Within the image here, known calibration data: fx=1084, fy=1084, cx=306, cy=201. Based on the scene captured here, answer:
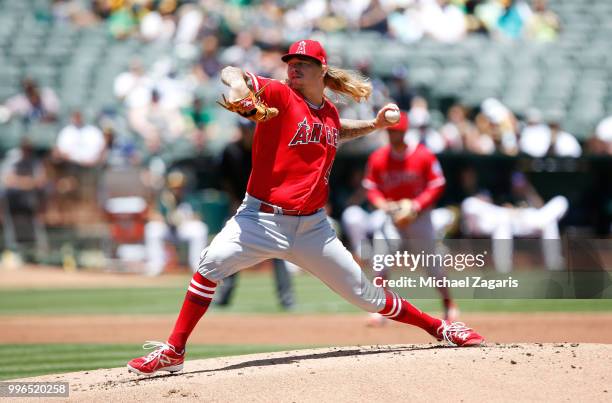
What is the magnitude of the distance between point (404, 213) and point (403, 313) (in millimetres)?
3294

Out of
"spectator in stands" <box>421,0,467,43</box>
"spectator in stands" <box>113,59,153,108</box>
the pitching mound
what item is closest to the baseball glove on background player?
the pitching mound

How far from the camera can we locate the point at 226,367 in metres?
6.58

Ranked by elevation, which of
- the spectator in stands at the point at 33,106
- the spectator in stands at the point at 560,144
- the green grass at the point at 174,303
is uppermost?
the spectator in stands at the point at 33,106

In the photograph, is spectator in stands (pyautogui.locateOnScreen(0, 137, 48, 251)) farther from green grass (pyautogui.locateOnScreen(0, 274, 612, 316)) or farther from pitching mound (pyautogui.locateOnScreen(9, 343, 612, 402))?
pitching mound (pyautogui.locateOnScreen(9, 343, 612, 402))

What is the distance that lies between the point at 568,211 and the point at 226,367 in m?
10.6

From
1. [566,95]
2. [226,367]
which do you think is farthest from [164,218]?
[226,367]

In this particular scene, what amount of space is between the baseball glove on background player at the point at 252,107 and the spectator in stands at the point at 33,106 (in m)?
13.2

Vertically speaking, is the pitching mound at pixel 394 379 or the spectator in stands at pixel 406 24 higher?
the spectator in stands at pixel 406 24

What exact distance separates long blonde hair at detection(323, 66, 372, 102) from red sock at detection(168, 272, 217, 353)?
1.47 meters

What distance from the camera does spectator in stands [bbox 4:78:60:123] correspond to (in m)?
18.6

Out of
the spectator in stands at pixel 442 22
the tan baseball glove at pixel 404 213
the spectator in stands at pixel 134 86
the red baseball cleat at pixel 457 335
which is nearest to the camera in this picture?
the red baseball cleat at pixel 457 335

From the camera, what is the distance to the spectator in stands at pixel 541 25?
2058 cm

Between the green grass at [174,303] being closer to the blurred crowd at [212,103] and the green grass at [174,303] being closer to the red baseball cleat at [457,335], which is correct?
the blurred crowd at [212,103]

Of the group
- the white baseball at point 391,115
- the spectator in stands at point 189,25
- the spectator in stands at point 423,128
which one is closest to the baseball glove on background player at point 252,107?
the white baseball at point 391,115
